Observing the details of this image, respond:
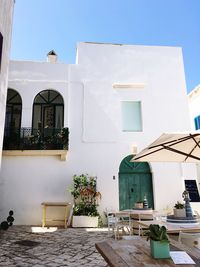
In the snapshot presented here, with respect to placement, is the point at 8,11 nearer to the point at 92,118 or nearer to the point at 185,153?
the point at 92,118

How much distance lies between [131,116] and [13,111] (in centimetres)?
573

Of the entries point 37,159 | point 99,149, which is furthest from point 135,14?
point 37,159

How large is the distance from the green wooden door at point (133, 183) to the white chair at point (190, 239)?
23.9 feet

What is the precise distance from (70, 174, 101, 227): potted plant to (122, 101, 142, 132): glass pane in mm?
3017

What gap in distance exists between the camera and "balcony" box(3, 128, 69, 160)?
10.4 m

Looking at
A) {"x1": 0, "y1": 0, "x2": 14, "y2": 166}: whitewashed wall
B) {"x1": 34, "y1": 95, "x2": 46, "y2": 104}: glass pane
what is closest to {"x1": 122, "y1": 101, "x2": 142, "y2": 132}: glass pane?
{"x1": 34, "y1": 95, "x2": 46, "y2": 104}: glass pane

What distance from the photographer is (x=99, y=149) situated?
10945 millimetres

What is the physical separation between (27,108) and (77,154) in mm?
3251

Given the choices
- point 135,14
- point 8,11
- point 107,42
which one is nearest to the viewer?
point 8,11

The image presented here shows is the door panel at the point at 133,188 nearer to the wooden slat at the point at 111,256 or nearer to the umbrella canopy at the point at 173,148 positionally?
the umbrella canopy at the point at 173,148

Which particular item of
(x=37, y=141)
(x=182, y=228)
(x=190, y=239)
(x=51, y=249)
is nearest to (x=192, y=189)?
(x=51, y=249)

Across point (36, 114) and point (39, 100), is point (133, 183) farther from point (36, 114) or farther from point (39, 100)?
point (39, 100)

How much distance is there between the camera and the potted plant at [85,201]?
938 cm

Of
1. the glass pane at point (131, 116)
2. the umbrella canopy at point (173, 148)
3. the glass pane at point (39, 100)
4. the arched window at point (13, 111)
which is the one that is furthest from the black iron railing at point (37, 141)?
the umbrella canopy at point (173, 148)
